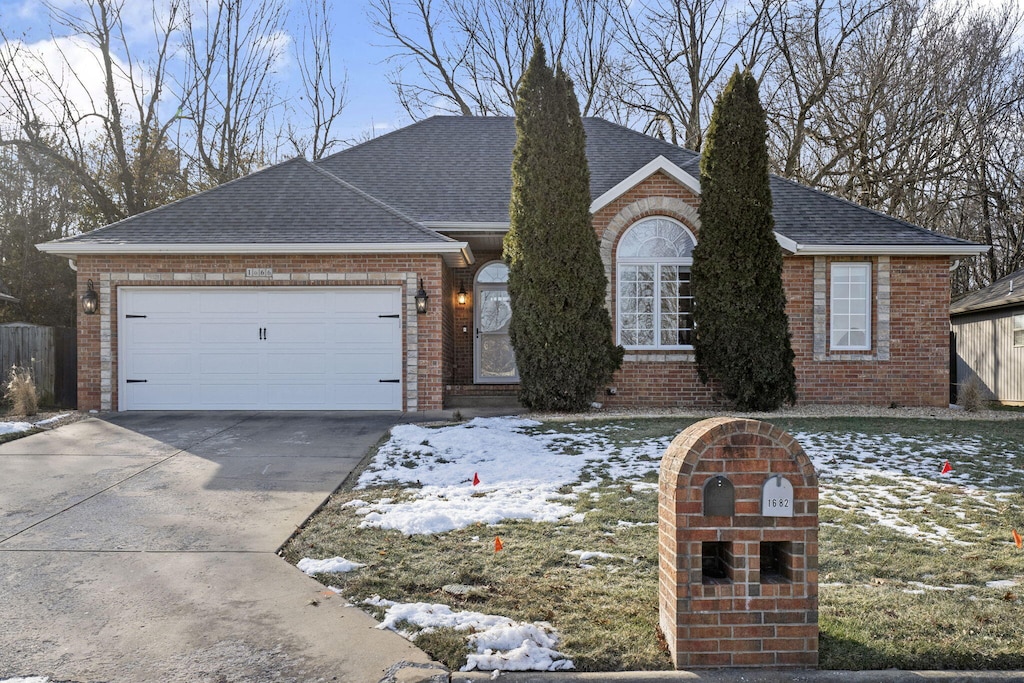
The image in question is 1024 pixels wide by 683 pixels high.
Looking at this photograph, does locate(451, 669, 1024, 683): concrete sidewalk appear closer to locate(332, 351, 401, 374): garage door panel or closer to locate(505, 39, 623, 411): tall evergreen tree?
locate(505, 39, 623, 411): tall evergreen tree

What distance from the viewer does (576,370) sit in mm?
10922

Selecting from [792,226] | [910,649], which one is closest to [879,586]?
[910,649]

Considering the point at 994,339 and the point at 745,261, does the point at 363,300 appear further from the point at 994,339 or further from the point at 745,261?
the point at 994,339

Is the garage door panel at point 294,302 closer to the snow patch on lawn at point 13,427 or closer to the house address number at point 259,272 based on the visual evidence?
the house address number at point 259,272

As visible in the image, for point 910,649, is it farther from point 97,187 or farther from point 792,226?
point 97,187

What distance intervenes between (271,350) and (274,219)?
224 centimetres

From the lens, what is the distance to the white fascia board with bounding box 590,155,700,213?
464 inches

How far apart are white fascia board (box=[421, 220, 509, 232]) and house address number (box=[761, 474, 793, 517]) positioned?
33.9 ft

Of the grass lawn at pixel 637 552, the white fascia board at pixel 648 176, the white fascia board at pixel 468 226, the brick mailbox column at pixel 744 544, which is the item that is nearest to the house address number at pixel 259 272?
the white fascia board at pixel 468 226

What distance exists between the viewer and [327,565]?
4324 millimetres

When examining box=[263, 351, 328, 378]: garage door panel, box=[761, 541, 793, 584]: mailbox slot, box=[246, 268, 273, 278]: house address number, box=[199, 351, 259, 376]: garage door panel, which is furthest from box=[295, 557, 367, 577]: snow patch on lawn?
box=[246, 268, 273, 278]: house address number

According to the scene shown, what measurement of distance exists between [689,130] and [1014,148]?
9.90m

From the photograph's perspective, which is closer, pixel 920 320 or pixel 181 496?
pixel 181 496

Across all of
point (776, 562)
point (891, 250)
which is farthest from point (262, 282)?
point (891, 250)
